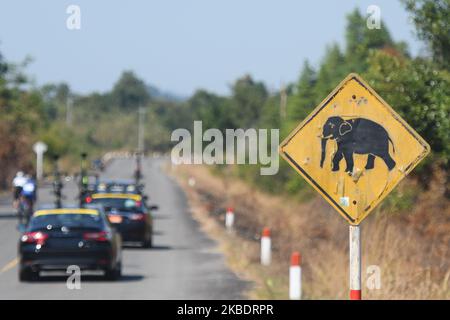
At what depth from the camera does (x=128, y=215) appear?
32719 mm

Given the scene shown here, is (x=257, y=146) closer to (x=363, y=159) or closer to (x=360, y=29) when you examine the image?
(x=360, y=29)

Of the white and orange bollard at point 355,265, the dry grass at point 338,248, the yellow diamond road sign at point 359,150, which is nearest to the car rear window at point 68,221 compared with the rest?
the dry grass at point 338,248

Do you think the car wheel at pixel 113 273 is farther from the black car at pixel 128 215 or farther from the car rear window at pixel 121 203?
the car rear window at pixel 121 203

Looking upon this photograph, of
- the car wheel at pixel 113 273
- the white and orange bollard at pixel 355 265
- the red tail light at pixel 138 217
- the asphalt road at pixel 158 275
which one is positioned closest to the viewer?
the white and orange bollard at pixel 355 265

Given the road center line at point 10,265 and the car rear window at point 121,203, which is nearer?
the road center line at point 10,265

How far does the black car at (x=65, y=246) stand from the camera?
23.3 meters

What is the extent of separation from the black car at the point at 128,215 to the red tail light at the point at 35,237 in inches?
338

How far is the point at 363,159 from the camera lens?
37.7ft

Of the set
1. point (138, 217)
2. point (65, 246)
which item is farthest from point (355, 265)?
point (138, 217)

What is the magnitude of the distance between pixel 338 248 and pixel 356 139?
55.5ft

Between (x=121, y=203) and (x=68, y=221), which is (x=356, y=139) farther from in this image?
(x=121, y=203)

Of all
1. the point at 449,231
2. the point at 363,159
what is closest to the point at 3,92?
the point at 449,231

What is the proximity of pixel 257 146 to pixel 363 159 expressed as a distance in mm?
58201

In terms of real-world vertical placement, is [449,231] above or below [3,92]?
below
